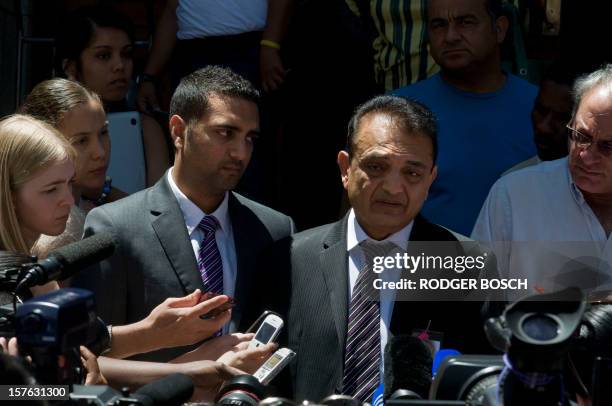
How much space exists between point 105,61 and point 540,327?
12.8 feet

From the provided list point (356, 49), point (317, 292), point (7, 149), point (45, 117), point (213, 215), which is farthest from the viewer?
point (356, 49)

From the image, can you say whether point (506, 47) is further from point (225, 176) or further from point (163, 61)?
point (225, 176)

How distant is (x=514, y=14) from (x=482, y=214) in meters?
1.57

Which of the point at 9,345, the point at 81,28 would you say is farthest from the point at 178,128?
the point at 9,345

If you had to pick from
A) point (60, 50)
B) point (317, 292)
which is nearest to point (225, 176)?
point (317, 292)

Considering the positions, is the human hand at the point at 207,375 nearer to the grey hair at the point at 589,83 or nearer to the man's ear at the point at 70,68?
the grey hair at the point at 589,83

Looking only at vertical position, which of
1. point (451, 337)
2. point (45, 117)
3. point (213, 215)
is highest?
point (45, 117)

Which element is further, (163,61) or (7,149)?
(163,61)

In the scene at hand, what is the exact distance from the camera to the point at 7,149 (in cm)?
387

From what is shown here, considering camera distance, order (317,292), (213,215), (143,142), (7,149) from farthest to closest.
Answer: (143,142)
(213,215)
(317,292)
(7,149)

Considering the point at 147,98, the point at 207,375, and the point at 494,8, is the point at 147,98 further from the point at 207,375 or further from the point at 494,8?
the point at 207,375

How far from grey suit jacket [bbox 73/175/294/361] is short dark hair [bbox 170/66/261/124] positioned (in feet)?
1.23

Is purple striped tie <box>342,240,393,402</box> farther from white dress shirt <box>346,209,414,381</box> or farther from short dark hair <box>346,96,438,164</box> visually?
short dark hair <box>346,96,438,164</box>

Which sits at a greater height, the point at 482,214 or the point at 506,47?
the point at 506,47
